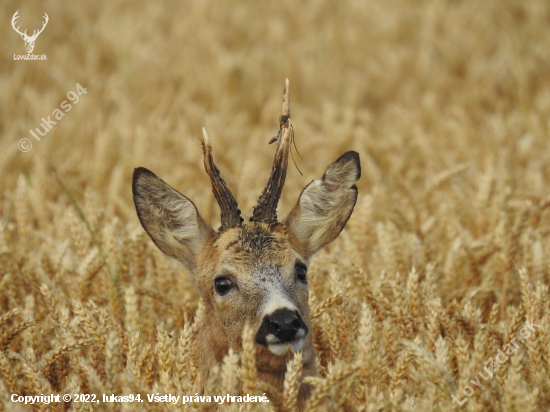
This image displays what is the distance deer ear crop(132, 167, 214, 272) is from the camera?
3670 mm

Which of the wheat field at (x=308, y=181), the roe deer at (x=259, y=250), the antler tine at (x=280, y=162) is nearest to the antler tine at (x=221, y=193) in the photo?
the roe deer at (x=259, y=250)

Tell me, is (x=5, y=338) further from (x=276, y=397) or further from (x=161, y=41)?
(x=161, y=41)

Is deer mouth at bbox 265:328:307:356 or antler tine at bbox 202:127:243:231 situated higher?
antler tine at bbox 202:127:243:231

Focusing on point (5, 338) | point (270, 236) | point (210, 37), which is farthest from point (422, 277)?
point (210, 37)

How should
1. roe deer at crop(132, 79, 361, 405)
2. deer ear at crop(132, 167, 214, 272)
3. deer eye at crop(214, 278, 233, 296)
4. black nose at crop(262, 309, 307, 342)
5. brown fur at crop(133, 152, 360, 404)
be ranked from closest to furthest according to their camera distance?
1. black nose at crop(262, 309, 307, 342)
2. roe deer at crop(132, 79, 361, 405)
3. brown fur at crop(133, 152, 360, 404)
4. deer eye at crop(214, 278, 233, 296)
5. deer ear at crop(132, 167, 214, 272)

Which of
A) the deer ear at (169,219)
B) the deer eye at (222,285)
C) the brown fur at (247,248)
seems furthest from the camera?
the deer ear at (169,219)

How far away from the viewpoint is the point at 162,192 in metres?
3.72

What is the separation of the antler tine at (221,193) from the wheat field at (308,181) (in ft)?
2.03

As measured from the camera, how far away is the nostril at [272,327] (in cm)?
310

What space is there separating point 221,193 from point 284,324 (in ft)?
2.77

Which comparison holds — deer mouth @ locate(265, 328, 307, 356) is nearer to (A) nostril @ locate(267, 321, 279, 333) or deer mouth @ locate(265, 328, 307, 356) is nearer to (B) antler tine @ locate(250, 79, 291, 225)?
(A) nostril @ locate(267, 321, 279, 333)

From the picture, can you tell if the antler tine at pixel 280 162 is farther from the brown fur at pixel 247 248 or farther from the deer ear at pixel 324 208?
the deer ear at pixel 324 208

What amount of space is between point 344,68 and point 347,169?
7523mm

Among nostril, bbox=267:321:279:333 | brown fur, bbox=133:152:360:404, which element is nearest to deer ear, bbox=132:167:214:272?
brown fur, bbox=133:152:360:404
